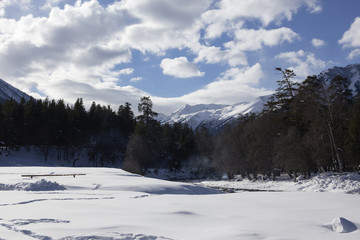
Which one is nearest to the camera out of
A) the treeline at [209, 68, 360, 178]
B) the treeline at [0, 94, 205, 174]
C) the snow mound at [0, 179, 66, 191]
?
the snow mound at [0, 179, 66, 191]

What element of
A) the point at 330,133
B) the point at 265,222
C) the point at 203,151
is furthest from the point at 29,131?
the point at 265,222

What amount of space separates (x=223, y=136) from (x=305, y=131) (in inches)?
783

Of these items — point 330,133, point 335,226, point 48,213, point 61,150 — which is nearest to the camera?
point 335,226

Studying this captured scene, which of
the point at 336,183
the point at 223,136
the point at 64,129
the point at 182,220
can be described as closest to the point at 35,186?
the point at 182,220

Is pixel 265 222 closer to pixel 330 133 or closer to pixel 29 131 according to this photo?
pixel 330 133

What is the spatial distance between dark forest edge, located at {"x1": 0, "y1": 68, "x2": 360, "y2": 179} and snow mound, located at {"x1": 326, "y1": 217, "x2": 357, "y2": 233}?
91.0 ft

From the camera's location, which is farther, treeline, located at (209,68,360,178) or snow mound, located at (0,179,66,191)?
treeline, located at (209,68,360,178)

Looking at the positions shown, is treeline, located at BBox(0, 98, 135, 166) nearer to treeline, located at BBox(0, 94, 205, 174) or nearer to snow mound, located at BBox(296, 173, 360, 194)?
treeline, located at BBox(0, 94, 205, 174)

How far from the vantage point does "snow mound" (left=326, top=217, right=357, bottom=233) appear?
6949 millimetres

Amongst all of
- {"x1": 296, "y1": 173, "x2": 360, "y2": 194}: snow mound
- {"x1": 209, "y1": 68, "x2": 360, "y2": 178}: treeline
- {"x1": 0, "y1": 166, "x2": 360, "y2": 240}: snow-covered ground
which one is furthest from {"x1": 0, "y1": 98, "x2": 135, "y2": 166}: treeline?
{"x1": 0, "y1": 166, "x2": 360, "y2": 240}: snow-covered ground

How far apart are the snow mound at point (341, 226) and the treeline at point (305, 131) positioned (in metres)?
27.8

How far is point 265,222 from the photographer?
7922 mm

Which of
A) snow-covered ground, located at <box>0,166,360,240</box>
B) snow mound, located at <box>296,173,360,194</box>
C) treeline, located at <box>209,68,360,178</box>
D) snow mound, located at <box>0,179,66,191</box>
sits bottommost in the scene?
snow mound, located at <box>296,173,360,194</box>

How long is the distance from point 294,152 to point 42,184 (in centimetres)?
2977
